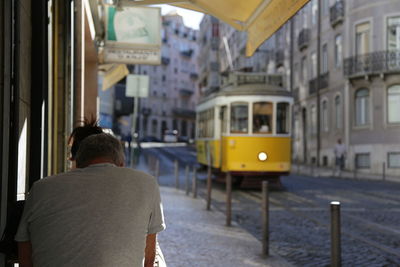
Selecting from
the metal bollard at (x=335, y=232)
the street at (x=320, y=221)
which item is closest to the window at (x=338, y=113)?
the street at (x=320, y=221)

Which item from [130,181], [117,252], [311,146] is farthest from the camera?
[311,146]

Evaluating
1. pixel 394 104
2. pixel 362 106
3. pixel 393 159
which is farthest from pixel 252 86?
pixel 362 106

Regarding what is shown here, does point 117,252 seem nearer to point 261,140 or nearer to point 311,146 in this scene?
point 261,140

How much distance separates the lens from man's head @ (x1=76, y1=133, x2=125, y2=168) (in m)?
3.03

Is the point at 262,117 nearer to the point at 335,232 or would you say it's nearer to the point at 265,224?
the point at 265,224

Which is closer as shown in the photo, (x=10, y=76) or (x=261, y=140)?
(x=10, y=76)

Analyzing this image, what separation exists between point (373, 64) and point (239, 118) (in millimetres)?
16150

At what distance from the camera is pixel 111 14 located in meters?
12.4

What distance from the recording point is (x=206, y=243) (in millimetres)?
8227

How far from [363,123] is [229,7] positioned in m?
26.9

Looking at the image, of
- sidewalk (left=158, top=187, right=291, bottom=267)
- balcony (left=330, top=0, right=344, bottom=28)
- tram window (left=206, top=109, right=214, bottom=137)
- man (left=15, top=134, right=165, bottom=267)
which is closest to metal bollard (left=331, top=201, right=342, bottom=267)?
sidewalk (left=158, top=187, right=291, bottom=267)

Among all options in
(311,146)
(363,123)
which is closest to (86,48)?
(363,123)

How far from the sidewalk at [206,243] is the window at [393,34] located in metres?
22.2

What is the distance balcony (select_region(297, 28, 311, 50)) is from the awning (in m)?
33.7
